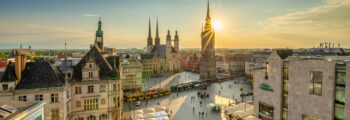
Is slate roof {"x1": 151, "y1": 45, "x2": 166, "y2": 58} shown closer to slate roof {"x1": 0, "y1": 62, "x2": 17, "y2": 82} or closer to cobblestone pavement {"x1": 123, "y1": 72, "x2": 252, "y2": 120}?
cobblestone pavement {"x1": 123, "y1": 72, "x2": 252, "y2": 120}

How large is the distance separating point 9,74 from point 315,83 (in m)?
40.4

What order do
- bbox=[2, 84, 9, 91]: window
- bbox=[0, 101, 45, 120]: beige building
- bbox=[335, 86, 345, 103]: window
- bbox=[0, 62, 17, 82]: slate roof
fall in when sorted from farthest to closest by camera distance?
bbox=[0, 62, 17, 82]: slate roof, bbox=[2, 84, 9, 91]: window, bbox=[335, 86, 345, 103]: window, bbox=[0, 101, 45, 120]: beige building

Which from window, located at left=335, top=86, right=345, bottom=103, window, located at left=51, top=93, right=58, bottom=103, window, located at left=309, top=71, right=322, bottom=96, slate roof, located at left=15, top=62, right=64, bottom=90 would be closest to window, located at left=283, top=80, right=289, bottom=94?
window, located at left=309, top=71, right=322, bottom=96

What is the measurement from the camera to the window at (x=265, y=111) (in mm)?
29266

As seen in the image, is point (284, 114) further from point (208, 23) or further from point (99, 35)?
point (208, 23)

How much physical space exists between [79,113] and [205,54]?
267ft

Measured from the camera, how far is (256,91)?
32250mm

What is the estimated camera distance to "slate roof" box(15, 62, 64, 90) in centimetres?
2686

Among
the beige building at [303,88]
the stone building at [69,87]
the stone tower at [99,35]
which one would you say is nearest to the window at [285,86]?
the beige building at [303,88]

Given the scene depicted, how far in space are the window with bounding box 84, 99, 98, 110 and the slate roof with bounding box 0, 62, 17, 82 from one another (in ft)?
33.9

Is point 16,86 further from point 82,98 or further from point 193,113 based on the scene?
point 193,113

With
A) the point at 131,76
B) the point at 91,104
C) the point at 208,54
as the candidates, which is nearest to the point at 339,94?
the point at 91,104

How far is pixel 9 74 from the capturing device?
2638 cm

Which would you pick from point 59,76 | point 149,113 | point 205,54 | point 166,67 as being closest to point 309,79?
point 149,113
